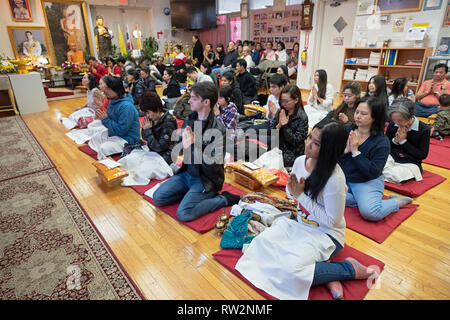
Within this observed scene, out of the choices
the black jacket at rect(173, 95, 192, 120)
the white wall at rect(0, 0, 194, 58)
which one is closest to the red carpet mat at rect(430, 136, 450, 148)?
the black jacket at rect(173, 95, 192, 120)

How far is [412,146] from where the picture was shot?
9.47ft

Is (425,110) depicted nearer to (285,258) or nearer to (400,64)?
(400,64)

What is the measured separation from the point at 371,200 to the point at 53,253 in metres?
2.53

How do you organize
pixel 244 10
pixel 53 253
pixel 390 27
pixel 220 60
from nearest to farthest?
pixel 53 253
pixel 390 27
pixel 220 60
pixel 244 10

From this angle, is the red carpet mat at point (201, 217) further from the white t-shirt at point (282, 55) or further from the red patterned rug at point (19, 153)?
the white t-shirt at point (282, 55)

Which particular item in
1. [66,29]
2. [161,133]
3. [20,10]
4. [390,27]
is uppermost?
[20,10]

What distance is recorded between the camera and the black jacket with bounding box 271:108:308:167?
10.1 feet

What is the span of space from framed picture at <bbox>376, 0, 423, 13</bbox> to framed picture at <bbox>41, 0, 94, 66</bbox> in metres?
8.82

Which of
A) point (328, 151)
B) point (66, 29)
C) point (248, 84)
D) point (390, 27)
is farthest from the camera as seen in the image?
point (66, 29)

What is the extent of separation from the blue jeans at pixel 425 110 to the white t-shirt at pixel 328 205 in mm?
4590

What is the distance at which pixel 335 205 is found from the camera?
1.62m

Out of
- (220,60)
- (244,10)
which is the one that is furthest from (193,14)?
(220,60)
